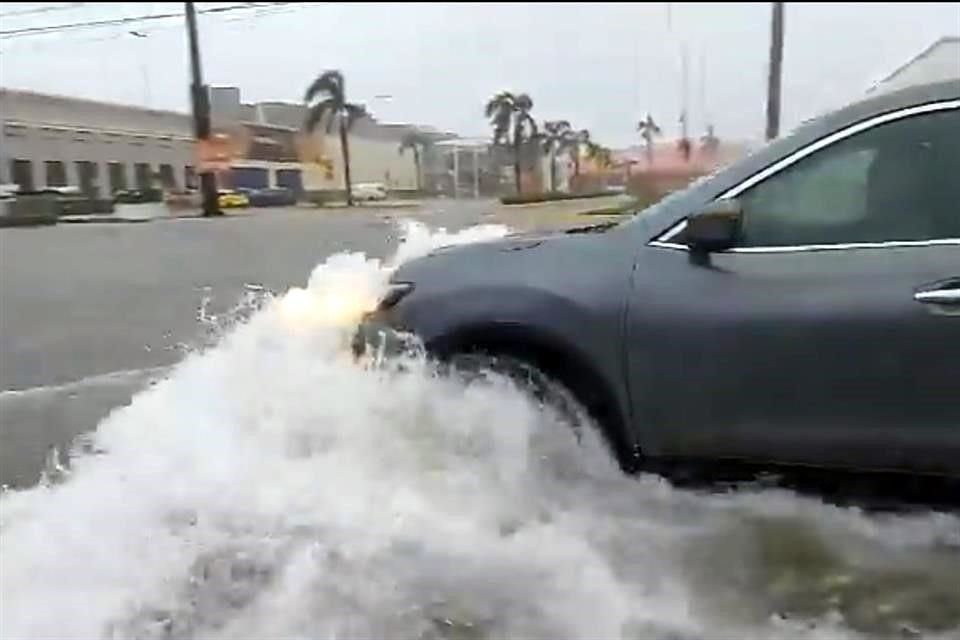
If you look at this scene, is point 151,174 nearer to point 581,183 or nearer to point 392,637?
point 581,183

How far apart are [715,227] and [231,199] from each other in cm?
721

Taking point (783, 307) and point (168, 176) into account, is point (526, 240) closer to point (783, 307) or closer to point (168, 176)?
point (783, 307)

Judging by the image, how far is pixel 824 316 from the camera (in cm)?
388

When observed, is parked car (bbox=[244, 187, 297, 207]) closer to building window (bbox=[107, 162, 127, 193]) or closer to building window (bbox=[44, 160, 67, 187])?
building window (bbox=[107, 162, 127, 193])

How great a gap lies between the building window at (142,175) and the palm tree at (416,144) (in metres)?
2.61

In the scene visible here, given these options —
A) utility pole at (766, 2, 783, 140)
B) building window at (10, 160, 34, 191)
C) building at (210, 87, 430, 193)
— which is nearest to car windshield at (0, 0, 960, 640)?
building window at (10, 160, 34, 191)

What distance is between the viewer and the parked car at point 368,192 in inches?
444

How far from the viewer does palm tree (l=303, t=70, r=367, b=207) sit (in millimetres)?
11133

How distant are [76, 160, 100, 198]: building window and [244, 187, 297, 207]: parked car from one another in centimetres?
225

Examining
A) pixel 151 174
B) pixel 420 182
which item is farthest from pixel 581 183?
pixel 151 174

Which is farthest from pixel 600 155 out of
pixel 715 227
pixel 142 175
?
pixel 715 227

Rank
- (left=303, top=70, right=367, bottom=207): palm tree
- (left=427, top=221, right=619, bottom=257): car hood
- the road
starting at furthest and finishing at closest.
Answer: (left=303, top=70, right=367, bottom=207): palm tree → the road → (left=427, top=221, right=619, bottom=257): car hood

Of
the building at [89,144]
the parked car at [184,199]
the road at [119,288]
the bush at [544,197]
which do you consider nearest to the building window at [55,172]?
the building at [89,144]

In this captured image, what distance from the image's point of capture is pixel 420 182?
1122 cm
